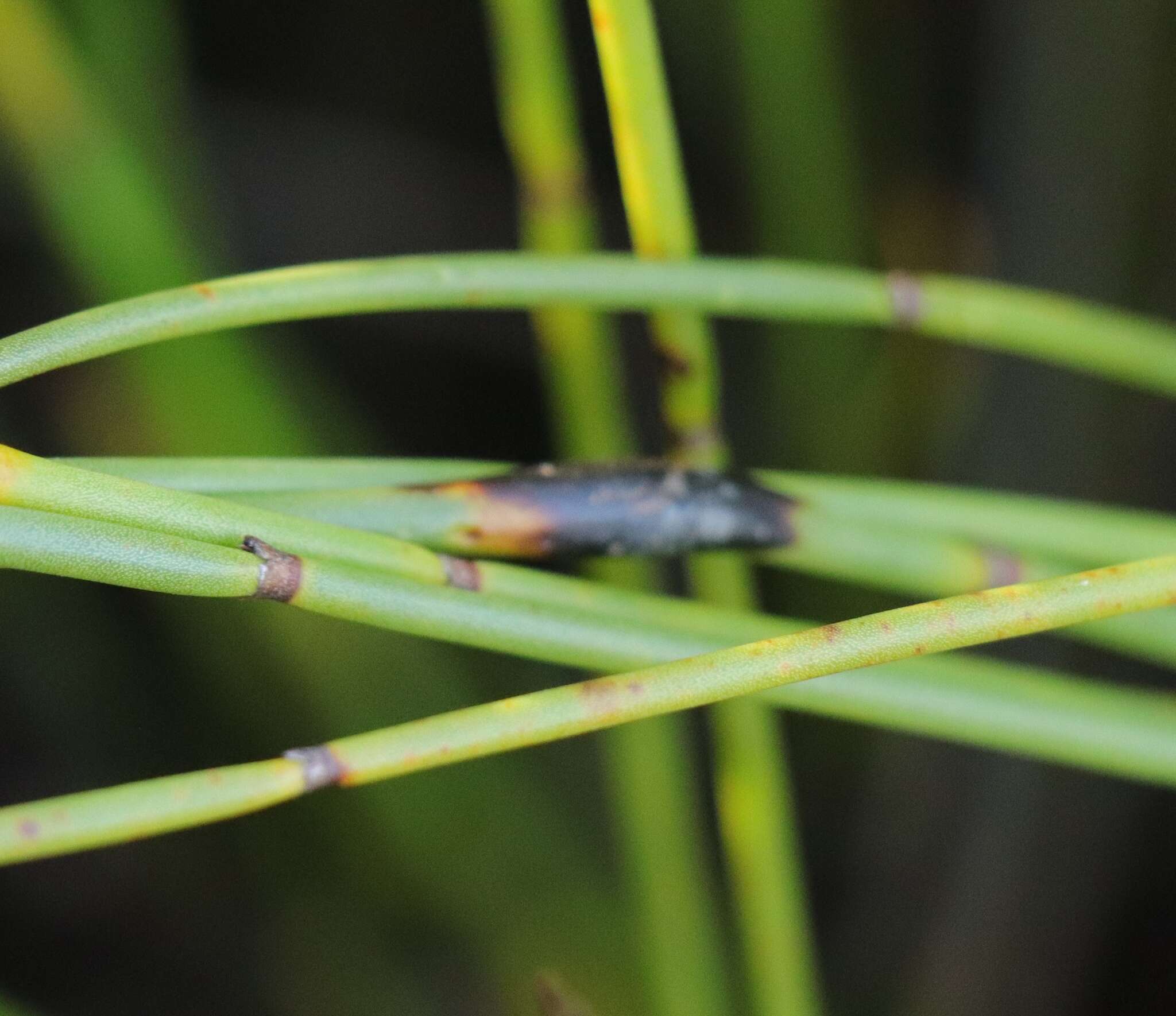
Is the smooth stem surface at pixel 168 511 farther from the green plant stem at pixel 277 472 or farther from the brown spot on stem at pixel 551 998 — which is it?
the brown spot on stem at pixel 551 998

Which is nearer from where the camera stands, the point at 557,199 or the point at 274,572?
the point at 274,572

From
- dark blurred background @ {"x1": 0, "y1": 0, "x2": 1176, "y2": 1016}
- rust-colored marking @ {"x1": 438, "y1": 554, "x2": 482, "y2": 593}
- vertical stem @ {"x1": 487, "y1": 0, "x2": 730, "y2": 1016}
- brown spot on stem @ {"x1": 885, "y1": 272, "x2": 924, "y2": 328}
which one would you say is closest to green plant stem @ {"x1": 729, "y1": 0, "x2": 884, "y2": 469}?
dark blurred background @ {"x1": 0, "y1": 0, "x2": 1176, "y2": 1016}

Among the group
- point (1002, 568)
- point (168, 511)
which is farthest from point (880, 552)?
point (168, 511)

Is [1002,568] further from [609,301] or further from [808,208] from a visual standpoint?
[808,208]

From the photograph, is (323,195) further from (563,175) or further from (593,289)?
(593,289)

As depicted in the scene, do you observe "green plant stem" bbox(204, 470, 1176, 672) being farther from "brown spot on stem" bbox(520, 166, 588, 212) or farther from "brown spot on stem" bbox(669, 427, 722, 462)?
"brown spot on stem" bbox(520, 166, 588, 212)

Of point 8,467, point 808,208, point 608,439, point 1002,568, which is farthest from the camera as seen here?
point 808,208
